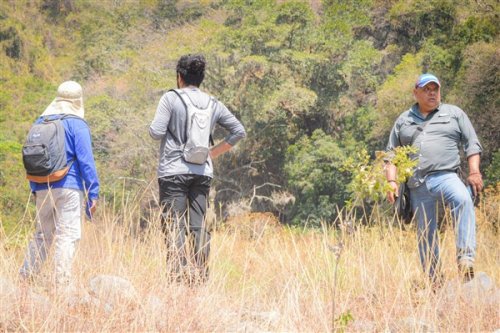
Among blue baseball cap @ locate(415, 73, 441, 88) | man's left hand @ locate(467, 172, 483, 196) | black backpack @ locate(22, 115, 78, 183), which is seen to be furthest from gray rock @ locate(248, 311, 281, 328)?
blue baseball cap @ locate(415, 73, 441, 88)

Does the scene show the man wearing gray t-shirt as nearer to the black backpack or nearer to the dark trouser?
the dark trouser

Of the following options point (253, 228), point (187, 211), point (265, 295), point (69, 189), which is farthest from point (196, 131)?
point (265, 295)

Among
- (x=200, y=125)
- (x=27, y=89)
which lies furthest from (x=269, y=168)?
(x=200, y=125)

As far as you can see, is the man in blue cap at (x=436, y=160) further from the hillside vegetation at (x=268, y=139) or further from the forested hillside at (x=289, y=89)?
the forested hillside at (x=289, y=89)

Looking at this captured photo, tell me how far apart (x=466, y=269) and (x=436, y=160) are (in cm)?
74

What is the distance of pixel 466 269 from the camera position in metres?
3.52

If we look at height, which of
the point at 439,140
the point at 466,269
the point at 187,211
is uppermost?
the point at 439,140

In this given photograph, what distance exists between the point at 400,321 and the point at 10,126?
77.2 feet

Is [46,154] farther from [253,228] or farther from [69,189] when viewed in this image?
[253,228]

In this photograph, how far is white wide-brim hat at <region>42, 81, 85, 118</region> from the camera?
383 centimetres

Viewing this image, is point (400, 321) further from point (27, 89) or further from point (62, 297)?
point (27, 89)

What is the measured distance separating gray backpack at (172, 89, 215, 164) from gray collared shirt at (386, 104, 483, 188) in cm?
104

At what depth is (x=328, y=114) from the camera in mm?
22734

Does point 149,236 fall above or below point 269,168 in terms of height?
above
